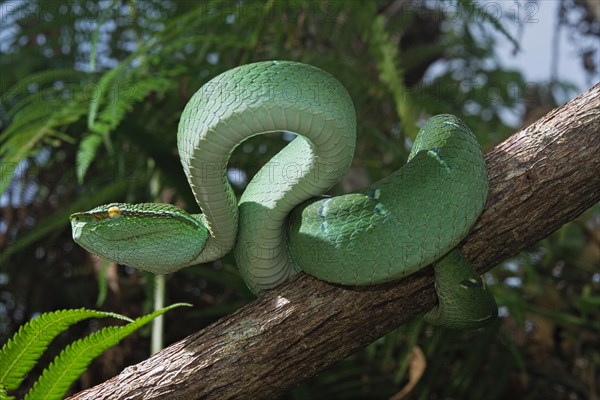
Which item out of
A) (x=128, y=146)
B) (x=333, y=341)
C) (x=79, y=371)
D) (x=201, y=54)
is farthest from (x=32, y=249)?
(x=333, y=341)

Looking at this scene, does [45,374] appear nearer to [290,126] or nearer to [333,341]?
[333,341]

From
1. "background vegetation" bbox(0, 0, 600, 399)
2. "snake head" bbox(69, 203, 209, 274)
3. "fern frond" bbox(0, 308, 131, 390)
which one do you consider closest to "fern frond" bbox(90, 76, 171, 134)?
"background vegetation" bbox(0, 0, 600, 399)

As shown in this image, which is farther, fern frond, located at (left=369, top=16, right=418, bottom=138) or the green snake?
fern frond, located at (left=369, top=16, right=418, bottom=138)

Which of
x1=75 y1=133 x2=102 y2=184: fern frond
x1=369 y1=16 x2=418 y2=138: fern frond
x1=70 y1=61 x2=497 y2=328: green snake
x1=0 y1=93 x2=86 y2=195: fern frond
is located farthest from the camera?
x1=369 y1=16 x2=418 y2=138: fern frond

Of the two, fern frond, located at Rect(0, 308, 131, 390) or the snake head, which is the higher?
the snake head

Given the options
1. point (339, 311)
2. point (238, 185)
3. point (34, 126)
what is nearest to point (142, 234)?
point (339, 311)

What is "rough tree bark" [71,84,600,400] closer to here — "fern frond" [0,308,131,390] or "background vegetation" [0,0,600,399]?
"fern frond" [0,308,131,390]

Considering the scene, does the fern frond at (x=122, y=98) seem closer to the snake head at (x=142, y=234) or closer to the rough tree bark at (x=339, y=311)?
the snake head at (x=142, y=234)

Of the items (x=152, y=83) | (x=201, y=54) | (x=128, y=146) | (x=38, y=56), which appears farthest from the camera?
(x=38, y=56)
